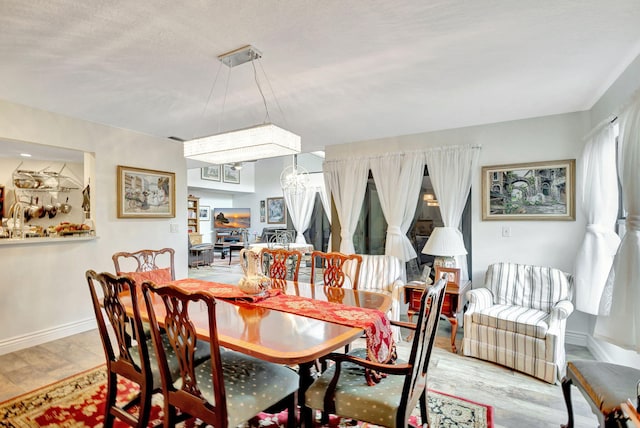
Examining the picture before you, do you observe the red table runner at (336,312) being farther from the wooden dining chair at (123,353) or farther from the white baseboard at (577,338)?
the white baseboard at (577,338)

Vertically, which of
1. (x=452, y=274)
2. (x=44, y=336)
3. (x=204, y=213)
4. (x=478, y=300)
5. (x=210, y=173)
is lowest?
(x=44, y=336)

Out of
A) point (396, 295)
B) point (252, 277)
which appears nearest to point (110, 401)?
point (252, 277)

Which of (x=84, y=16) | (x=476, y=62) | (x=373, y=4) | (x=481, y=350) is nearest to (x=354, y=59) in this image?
(x=373, y=4)

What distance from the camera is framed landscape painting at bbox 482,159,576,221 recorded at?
3299mm

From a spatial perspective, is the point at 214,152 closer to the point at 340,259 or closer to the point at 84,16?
the point at 84,16

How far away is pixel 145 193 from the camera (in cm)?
410

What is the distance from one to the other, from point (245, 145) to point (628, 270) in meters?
2.42

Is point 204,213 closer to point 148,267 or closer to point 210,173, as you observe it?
point 210,173

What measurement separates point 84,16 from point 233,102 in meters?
1.33

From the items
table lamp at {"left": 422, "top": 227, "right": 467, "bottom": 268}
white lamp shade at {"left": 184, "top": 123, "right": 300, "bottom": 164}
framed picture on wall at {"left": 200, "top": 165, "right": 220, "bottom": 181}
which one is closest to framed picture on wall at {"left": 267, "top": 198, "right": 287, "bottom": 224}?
framed picture on wall at {"left": 200, "top": 165, "right": 220, "bottom": 181}

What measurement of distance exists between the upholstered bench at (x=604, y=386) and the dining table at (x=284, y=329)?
1.01 metres

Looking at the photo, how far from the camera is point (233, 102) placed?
2949 millimetres

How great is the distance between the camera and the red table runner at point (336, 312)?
1.63m

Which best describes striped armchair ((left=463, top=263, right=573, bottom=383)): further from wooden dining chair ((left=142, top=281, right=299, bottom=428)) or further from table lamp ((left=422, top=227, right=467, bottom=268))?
wooden dining chair ((left=142, top=281, right=299, bottom=428))
